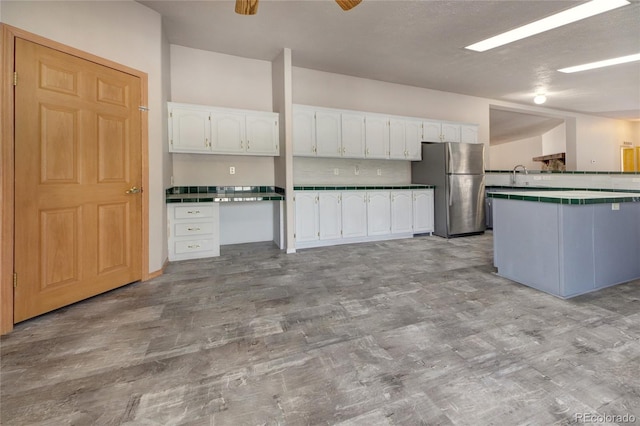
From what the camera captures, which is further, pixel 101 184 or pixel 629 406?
pixel 101 184

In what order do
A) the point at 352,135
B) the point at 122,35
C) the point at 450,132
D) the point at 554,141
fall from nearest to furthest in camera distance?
the point at 122,35 < the point at 352,135 < the point at 450,132 < the point at 554,141

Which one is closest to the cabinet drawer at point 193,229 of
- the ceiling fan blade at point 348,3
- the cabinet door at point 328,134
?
the cabinet door at point 328,134

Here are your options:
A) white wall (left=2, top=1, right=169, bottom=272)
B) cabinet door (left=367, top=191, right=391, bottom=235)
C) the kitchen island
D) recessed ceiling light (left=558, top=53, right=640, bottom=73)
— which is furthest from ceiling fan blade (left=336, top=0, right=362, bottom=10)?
recessed ceiling light (left=558, top=53, right=640, bottom=73)

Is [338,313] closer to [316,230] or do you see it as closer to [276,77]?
[316,230]

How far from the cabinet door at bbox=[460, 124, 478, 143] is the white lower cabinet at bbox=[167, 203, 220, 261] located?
15.6ft

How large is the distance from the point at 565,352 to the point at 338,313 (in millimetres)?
1381

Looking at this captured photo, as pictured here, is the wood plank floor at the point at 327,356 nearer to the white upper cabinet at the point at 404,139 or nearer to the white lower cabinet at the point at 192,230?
the white lower cabinet at the point at 192,230

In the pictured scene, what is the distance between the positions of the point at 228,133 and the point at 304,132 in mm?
1109

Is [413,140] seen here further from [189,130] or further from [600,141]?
[600,141]

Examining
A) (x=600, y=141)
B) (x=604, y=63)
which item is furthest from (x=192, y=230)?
(x=600, y=141)

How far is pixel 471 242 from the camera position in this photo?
470 centimetres

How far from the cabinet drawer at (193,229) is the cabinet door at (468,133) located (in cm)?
485

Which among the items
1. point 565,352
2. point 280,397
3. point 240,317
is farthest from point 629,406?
point 240,317

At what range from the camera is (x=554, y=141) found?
10984mm
